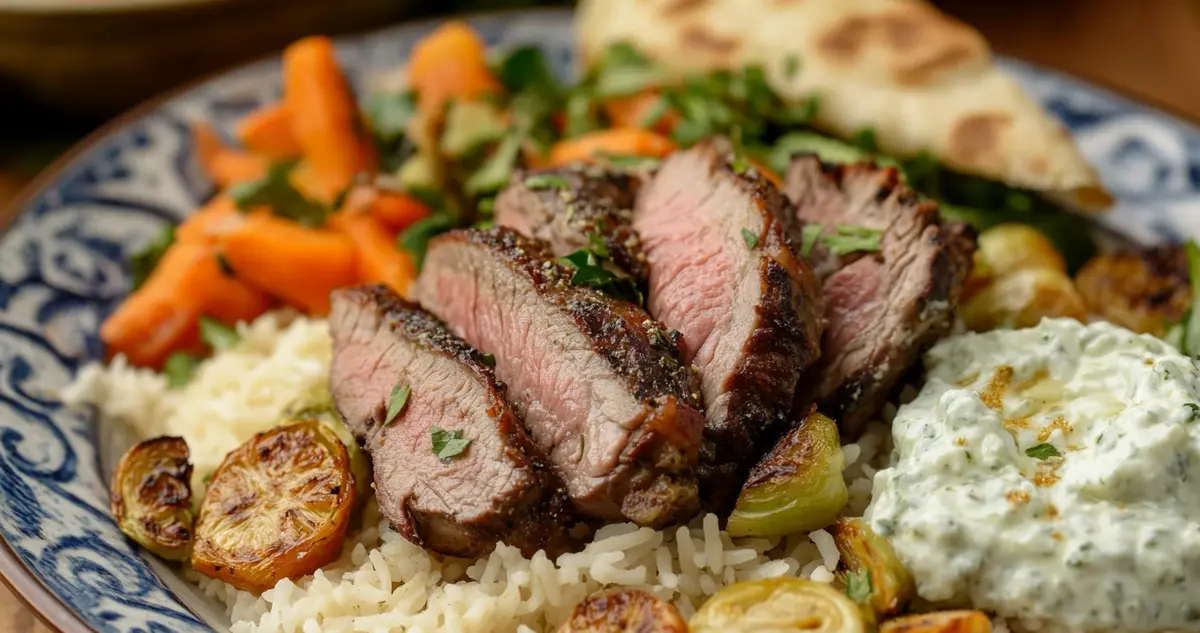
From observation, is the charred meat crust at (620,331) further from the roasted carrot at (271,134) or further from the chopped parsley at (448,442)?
the roasted carrot at (271,134)

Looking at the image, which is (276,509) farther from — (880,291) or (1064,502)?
(1064,502)

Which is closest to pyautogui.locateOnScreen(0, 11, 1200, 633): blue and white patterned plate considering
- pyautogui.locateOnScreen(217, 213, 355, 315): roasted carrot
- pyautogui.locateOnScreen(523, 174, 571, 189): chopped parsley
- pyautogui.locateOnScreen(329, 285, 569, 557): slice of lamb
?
pyautogui.locateOnScreen(217, 213, 355, 315): roasted carrot

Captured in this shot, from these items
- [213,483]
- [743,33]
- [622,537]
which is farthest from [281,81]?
[622,537]

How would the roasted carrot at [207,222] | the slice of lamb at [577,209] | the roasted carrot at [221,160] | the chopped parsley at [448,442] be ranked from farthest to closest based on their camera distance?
the roasted carrot at [221,160]
the roasted carrot at [207,222]
the slice of lamb at [577,209]
the chopped parsley at [448,442]

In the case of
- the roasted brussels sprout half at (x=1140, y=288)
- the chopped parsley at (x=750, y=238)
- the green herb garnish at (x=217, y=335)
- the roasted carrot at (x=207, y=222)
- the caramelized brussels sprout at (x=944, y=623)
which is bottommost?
the roasted brussels sprout half at (x=1140, y=288)

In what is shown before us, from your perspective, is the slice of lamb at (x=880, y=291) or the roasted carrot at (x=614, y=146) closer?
the slice of lamb at (x=880, y=291)

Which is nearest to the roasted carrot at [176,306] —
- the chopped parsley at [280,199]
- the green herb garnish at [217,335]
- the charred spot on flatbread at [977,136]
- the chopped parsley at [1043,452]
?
the green herb garnish at [217,335]

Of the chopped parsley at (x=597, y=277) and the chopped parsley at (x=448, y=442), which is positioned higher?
the chopped parsley at (x=597, y=277)

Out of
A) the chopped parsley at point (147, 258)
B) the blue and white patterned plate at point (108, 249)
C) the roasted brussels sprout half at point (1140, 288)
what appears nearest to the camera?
the blue and white patterned plate at point (108, 249)
